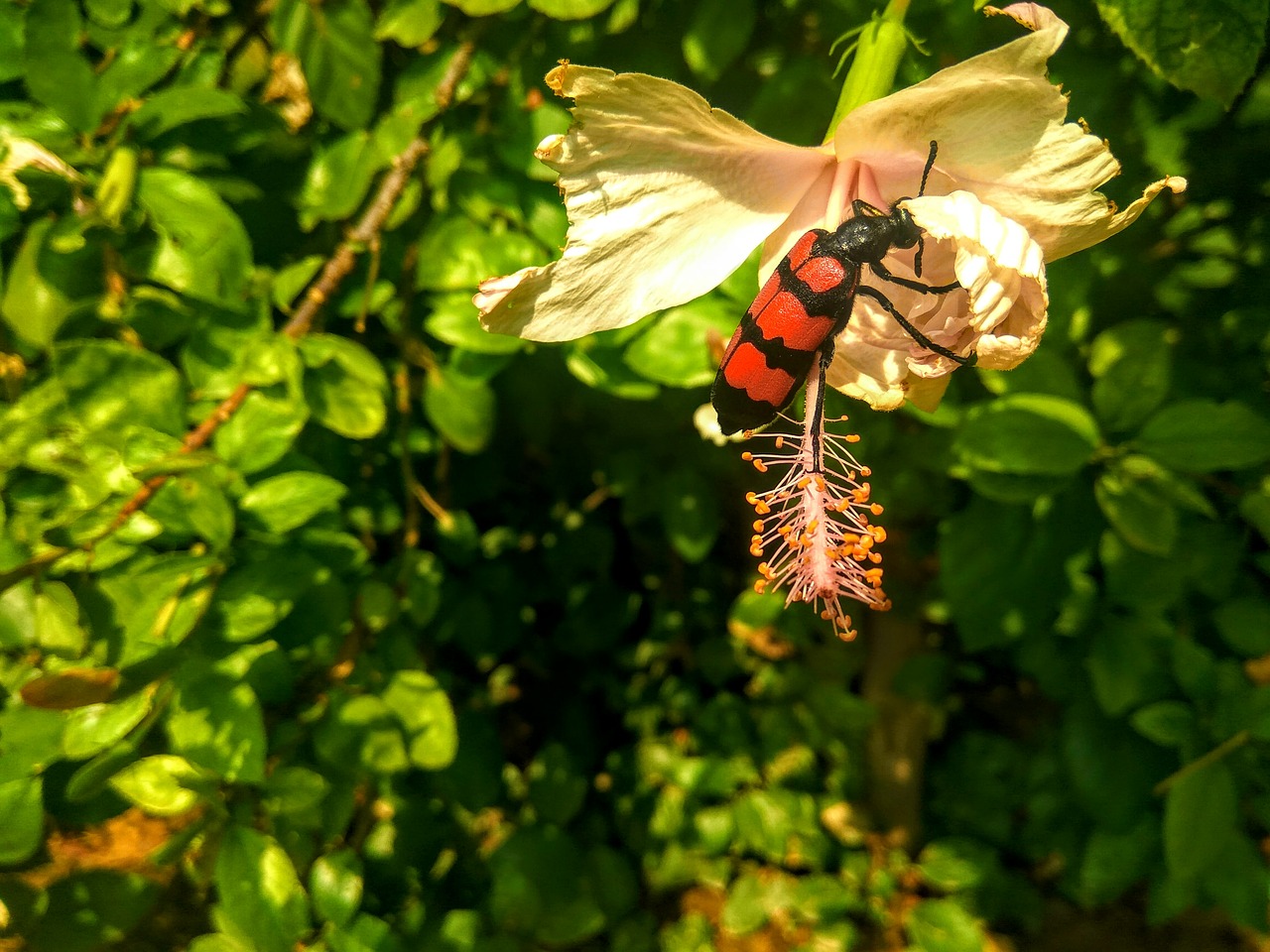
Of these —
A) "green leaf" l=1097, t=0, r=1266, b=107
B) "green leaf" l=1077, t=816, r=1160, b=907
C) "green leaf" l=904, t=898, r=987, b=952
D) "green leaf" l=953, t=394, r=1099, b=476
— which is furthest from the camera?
"green leaf" l=904, t=898, r=987, b=952

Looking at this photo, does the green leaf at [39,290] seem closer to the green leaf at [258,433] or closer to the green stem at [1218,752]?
the green leaf at [258,433]

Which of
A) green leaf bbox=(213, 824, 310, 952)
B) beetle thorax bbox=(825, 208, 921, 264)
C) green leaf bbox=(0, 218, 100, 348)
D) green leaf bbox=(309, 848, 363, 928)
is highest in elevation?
beetle thorax bbox=(825, 208, 921, 264)

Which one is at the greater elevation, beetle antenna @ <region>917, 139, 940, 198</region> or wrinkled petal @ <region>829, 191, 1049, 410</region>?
beetle antenna @ <region>917, 139, 940, 198</region>

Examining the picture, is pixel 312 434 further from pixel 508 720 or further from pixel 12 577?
pixel 508 720

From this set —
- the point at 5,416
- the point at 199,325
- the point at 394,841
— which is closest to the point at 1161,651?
the point at 394,841

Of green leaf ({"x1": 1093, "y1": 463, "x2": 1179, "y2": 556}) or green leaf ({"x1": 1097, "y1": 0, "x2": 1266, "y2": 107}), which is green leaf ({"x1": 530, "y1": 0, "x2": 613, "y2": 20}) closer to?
green leaf ({"x1": 1097, "y1": 0, "x2": 1266, "y2": 107})

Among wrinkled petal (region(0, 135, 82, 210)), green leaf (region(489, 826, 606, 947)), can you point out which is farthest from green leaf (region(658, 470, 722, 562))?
wrinkled petal (region(0, 135, 82, 210))

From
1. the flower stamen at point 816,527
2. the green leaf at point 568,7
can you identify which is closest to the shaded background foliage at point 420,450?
the green leaf at point 568,7
